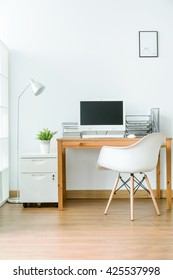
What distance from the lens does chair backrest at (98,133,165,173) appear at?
3855mm

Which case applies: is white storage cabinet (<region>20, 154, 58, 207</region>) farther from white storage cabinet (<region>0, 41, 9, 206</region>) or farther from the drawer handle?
white storage cabinet (<region>0, 41, 9, 206</region>)

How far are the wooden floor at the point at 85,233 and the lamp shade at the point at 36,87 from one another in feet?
3.89

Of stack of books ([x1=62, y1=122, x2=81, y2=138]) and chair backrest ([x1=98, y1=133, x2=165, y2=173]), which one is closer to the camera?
chair backrest ([x1=98, y1=133, x2=165, y2=173])

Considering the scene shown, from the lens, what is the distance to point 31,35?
498cm

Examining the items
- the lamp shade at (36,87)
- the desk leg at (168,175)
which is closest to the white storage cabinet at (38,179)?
the lamp shade at (36,87)

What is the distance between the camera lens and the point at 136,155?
12.7 ft

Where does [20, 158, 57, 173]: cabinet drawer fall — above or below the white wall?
below

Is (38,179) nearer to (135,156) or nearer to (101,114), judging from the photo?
(101,114)

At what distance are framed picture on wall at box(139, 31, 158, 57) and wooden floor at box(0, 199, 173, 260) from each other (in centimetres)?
168

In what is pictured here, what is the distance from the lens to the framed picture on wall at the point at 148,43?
194 inches

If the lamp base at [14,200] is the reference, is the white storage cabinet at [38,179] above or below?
above

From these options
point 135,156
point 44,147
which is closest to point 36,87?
point 44,147

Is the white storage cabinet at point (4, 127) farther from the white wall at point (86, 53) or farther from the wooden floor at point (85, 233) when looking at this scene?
the wooden floor at point (85, 233)

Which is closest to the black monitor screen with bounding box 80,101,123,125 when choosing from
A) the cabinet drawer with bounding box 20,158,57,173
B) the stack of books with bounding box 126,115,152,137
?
the stack of books with bounding box 126,115,152,137
